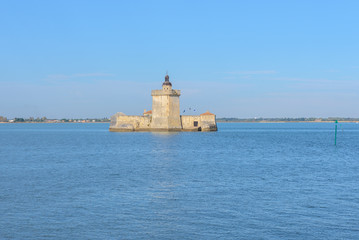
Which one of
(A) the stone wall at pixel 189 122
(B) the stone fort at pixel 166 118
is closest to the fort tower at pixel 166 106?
(B) the stone fort at pixel 166 118

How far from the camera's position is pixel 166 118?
2815 inches

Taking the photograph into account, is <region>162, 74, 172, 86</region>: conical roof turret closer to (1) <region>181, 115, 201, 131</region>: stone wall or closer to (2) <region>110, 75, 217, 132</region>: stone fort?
(2) <region>110, 75, 217, 132</region>: stone fort

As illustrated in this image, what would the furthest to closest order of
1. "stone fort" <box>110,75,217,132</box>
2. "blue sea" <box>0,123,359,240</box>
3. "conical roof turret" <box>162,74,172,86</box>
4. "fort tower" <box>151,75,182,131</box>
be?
"conical roof turret" <box>162,74,172,86</box> → "stone fort" <box>110,75,217,132</box> → "fort tower" <box>151,75,182,131</box> → "blue sea" <box>0,123,359,240</box>

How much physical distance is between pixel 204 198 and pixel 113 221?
458 cm

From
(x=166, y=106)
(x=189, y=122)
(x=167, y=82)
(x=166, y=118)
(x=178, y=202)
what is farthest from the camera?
(x=189, y=122)

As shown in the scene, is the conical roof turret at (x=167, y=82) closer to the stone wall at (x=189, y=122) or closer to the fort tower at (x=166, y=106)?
the fort tower at (x=166, y=106)

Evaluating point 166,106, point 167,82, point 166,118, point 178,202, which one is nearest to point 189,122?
point 166,118

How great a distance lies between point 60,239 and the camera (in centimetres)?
1173

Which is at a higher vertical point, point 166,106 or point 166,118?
point 166,106

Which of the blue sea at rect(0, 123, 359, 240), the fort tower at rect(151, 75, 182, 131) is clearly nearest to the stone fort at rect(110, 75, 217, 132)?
the fort tower at rect(151, 75, 182, 131)

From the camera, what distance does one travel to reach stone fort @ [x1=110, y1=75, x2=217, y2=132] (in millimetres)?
71000

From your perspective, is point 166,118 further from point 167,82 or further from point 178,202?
point 178,202

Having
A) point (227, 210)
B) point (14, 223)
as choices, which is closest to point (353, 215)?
point (227, 210)

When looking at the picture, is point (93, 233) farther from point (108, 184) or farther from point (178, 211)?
point (108, 184)
